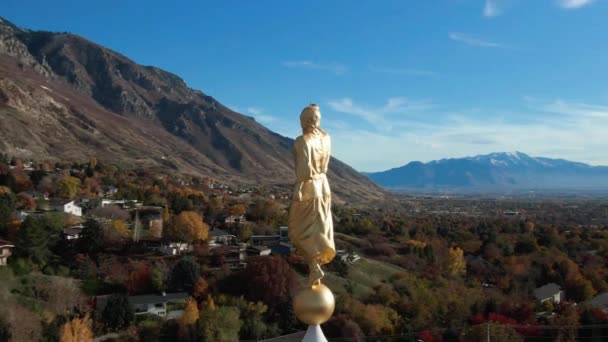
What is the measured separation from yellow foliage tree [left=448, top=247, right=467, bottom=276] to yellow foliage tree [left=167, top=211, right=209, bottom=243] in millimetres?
24432

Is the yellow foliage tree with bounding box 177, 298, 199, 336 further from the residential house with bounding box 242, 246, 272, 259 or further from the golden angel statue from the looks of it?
the golden angel statue

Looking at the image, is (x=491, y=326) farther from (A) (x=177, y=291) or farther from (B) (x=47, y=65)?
(B) (x=47, y=65)

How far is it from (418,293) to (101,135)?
106 meters

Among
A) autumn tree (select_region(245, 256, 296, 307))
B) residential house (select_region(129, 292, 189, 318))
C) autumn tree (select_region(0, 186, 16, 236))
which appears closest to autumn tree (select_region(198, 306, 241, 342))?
residential house (select_region(129, 292, 189, 318))

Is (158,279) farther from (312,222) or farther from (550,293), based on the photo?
(312,222)

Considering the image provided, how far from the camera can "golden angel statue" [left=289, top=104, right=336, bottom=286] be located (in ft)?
22.6

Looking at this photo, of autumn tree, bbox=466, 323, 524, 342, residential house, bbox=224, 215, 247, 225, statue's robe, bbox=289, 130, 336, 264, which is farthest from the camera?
residential house, bbox=224, 215, 247, 225

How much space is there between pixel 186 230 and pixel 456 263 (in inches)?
1060

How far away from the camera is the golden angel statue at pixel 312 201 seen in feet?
22.6

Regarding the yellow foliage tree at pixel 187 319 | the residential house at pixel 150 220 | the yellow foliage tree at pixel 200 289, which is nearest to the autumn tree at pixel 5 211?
the residential house at pixel 150 220

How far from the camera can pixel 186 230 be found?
5253cm

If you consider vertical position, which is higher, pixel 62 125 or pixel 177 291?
pixel 62 125

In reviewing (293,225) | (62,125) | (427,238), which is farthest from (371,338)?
(62,125)

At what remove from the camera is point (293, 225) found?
7.01 metres
